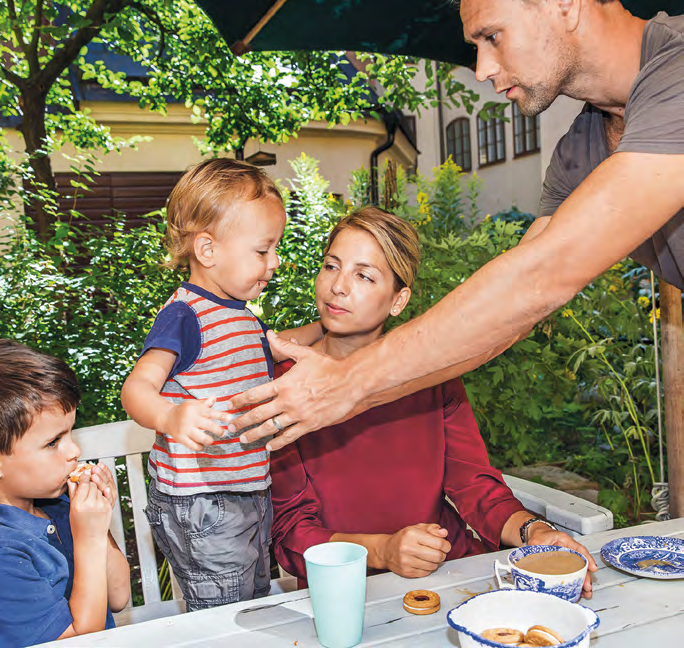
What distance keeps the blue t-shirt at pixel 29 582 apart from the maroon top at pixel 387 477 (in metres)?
0.59

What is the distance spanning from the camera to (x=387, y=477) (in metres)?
1.88

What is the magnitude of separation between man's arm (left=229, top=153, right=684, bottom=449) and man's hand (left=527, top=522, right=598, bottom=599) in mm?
459

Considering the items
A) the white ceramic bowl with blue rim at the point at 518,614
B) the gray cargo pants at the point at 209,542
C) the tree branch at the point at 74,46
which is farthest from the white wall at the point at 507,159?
the white ceramic bowl with blue rim at the point at 518,614

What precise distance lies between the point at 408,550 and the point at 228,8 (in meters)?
2.27

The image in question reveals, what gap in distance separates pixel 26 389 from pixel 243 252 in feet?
2.17

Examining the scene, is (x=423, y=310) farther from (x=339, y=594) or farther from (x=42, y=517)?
(x=339, y=594)

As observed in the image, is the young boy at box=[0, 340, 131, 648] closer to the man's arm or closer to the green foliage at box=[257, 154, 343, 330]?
the man's arm

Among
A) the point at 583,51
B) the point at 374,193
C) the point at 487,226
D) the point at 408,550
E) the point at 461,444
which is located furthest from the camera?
the point at 374,193

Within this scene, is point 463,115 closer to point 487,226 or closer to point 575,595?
point 487,226

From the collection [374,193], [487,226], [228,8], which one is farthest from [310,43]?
[374,193]

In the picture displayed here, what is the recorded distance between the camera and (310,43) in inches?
120

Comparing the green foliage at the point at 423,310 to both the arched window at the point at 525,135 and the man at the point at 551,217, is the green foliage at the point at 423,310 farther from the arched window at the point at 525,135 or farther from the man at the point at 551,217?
the arched window at the point at 525,135

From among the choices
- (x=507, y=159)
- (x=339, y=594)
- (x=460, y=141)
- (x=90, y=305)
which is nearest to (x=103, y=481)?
(x=339, y=594)

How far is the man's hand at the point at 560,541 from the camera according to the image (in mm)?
1287
